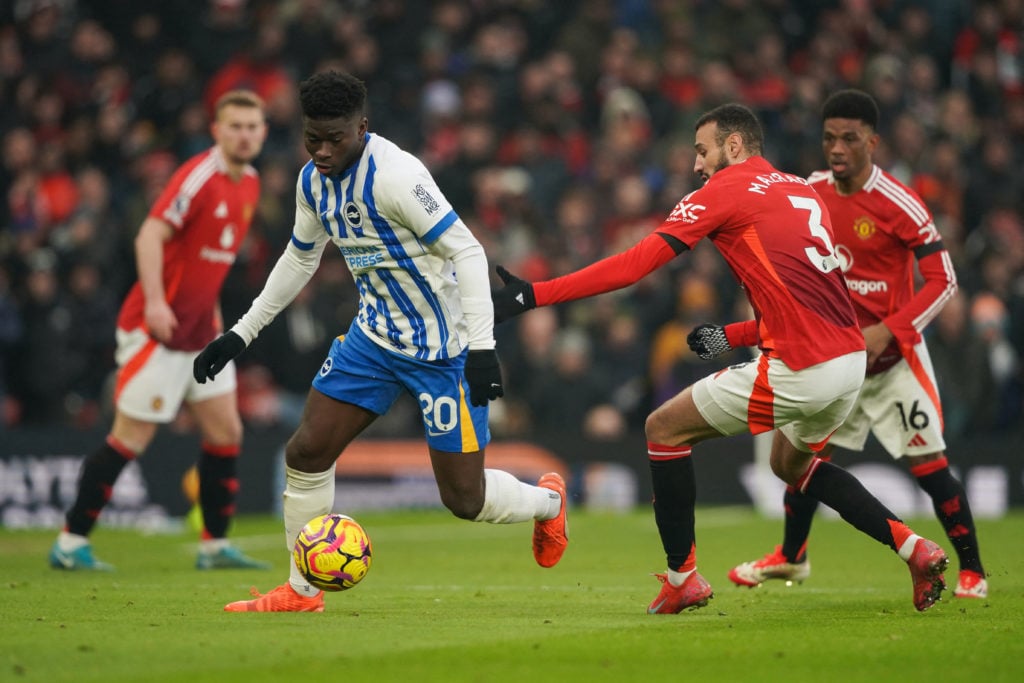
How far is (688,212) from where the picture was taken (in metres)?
7.27

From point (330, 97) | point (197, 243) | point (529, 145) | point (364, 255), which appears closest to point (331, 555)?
point (364, 255)

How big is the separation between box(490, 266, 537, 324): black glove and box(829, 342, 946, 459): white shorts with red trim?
112 inches

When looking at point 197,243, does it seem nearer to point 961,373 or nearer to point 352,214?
point 352,214

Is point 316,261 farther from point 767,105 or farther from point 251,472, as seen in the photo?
point 767,105

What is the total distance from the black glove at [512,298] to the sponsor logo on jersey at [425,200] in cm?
49

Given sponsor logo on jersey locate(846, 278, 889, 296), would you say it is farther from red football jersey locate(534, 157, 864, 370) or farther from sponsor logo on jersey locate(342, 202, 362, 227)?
sponsor logo on jersey locate(342, 202, 362, 227)

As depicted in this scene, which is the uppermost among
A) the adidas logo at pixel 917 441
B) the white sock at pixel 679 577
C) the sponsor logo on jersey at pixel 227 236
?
the sponsor logo on jersey at pixel 227 236

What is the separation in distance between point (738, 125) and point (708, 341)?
1.12 meters

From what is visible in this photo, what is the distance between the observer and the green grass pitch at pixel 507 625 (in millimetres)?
5652

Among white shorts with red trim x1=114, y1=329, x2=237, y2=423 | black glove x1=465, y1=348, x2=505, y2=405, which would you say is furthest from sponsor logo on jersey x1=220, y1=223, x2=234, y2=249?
black glove x1=465, y1=348, x2=505, y2=405

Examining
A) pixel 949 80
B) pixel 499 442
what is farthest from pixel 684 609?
pixel 949 80

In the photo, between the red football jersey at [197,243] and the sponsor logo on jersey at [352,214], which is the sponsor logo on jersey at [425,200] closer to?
the sponsor logo on jersey at [352,214]

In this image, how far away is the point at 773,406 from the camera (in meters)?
7.38

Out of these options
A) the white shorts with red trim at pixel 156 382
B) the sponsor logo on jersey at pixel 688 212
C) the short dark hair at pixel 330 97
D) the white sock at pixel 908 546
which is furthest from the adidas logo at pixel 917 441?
the white shorts with red trim at pixel 156 382
